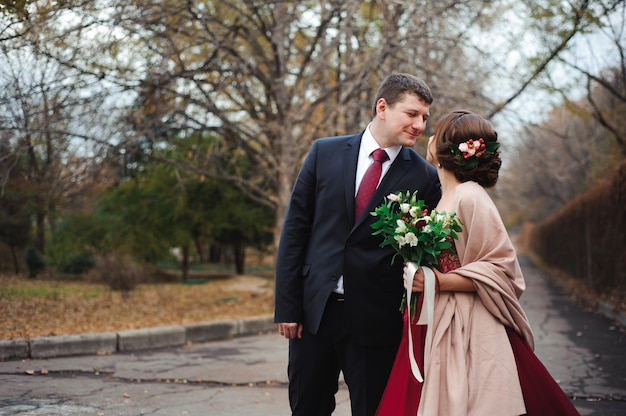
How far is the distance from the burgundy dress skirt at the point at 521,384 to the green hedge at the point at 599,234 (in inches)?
425

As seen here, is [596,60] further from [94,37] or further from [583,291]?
[94,37]

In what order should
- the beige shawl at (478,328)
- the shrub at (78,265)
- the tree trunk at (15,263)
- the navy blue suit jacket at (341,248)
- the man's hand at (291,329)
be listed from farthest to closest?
the shrub at (78,265) < the tree trunk at (15,263) < the man's hand at (291,329) < the navy blue suit jacket at (341,248) < the beige shawl at (478,328)

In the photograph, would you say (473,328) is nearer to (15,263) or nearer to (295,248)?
(295,248)

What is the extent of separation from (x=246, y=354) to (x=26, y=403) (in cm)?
382

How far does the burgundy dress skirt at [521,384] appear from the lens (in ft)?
9.77

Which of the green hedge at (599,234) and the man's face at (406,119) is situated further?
the green hedge at (599,234)

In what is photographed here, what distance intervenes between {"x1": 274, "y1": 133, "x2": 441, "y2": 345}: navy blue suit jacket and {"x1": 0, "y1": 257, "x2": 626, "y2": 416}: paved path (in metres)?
2.36

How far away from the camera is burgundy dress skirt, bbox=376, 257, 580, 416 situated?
2.98 m

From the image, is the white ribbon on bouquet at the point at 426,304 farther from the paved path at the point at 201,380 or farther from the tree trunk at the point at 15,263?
the tree trunk at the point at 15,263

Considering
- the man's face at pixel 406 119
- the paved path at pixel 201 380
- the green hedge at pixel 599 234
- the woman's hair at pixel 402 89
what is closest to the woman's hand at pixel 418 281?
the man's face at pixel 406 119

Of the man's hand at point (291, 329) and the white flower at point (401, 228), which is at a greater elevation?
the white flower at point (401, 228)

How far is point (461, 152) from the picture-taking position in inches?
129

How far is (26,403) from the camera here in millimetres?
5363

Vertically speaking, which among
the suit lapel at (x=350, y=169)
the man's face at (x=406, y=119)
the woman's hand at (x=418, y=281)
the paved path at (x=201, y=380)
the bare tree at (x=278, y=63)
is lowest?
the paved path at (x=201, y=380)
